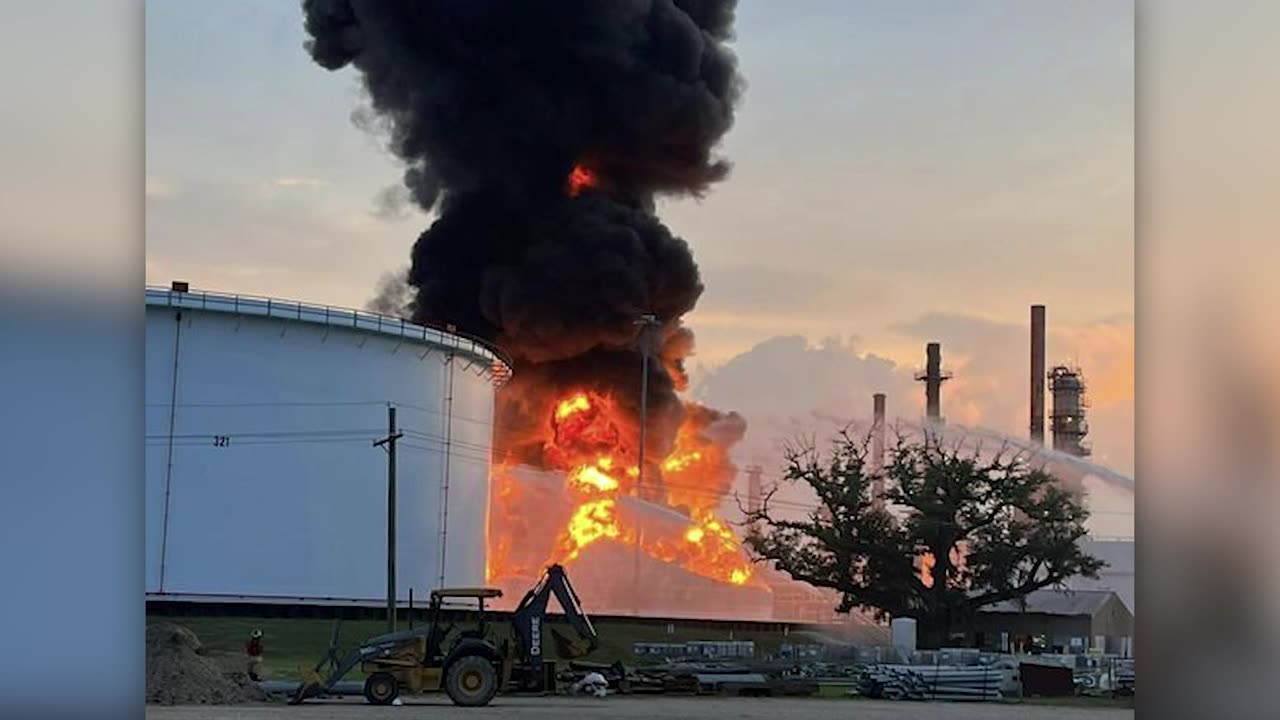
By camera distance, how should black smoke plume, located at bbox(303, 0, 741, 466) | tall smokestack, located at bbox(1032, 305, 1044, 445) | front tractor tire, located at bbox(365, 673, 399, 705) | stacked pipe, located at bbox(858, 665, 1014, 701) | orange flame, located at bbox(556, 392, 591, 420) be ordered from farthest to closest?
1. orange flame, located at bbox(556, 392, 591, 420)
2. stacked pipe, located at bbox(858, 665, 1014, 701)
3. front tractor tire, located at bbox(365, 673, 399, 705)
4. black smoke plume, located at bbox(303, 0, 741, 466)
5. tall smokestack, located at bbox(1032, 305, 1044, 445)

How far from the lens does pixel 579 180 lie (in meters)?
10.6

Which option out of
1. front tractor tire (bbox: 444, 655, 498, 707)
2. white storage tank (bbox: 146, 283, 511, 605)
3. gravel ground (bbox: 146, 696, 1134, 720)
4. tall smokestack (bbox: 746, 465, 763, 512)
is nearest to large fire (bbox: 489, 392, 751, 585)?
tall smokestack (bbox: 746, 465, 763, 512)

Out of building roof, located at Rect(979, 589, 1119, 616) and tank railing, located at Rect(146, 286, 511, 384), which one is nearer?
tank railing, located at Rect(146, 286, 511, 384)

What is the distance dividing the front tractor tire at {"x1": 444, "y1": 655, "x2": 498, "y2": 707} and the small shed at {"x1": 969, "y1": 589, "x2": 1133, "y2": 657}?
305 centimetres

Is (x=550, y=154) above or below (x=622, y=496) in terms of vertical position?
above

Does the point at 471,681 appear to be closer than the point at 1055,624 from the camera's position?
Yes

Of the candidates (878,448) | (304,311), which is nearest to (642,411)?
(878,448)

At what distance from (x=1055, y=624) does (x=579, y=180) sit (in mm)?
4090

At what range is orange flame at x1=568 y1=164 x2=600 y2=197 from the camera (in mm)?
10555

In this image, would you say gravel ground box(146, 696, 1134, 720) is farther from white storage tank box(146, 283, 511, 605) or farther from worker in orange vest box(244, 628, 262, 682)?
white storage tank box(146, 283, 511, 605)

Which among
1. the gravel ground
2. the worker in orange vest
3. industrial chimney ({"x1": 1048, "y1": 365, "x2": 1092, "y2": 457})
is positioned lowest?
the gravel ground

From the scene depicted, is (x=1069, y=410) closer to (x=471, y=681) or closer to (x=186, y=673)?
(x=471, y=681)
